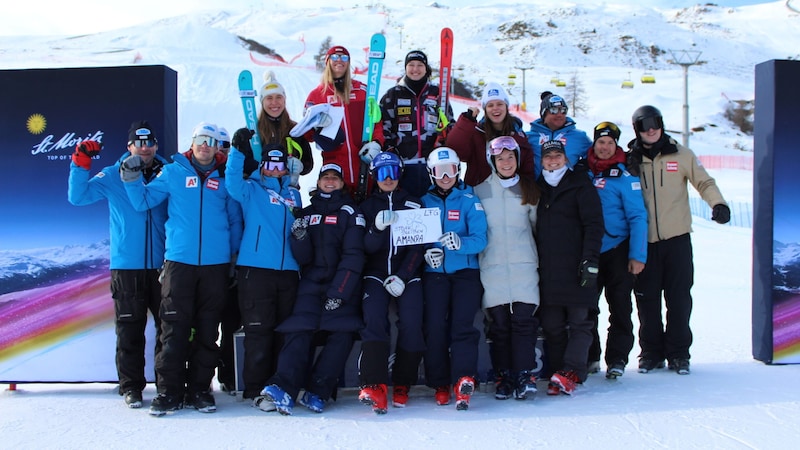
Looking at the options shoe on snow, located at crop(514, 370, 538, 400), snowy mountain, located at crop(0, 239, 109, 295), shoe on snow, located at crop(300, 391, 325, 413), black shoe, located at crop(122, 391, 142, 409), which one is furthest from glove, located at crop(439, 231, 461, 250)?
snowy mountain, located at crop(0, 239, 109, 295)

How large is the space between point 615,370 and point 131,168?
3362mm

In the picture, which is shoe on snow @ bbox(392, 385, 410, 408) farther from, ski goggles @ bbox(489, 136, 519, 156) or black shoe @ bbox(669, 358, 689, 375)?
black shoe @ bbox(669, 358, 689, 375)

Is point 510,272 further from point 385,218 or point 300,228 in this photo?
point 300,228

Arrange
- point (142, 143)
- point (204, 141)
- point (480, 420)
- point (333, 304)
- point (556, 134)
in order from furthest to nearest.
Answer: point (556, 134)
point (142, 143)
point (204, 141)
point (333, 304)
point (480, 420)

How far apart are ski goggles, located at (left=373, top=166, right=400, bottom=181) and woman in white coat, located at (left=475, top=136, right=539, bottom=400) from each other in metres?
0.59

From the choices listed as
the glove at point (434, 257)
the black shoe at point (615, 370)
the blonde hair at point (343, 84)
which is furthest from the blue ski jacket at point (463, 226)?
the black shoe at point (615, 370)

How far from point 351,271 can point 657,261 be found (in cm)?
220

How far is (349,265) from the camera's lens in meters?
3.86

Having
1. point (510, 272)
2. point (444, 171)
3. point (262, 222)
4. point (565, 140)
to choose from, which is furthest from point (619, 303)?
point (262, 222)

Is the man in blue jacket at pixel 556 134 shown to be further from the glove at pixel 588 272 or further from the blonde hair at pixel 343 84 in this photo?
the blonde hair at pixel 343 84

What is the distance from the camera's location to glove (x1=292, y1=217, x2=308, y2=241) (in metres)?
3.89

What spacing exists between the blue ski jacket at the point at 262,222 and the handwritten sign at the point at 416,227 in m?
0.68

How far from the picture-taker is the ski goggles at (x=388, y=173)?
3.95 m

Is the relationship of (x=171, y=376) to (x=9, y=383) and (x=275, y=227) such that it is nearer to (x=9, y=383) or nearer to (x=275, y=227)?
(x=275, y=227)
